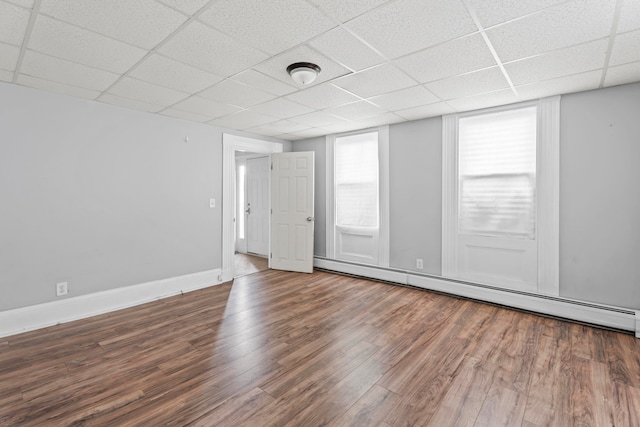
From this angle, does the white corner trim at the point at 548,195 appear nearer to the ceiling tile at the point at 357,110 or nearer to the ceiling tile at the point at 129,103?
the ceiling tile at the point at 357,110

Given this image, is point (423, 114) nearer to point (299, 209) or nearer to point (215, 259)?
point (299, 209)

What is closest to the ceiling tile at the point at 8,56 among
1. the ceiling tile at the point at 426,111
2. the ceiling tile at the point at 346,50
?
the ceiling tile at the point at 346,50

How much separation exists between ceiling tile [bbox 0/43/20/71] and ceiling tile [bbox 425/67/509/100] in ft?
11.2

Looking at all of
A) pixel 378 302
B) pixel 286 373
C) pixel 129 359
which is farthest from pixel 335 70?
pixel 129 359

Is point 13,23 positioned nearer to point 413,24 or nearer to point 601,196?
point 413,24

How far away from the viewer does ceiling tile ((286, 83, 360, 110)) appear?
3035 mm

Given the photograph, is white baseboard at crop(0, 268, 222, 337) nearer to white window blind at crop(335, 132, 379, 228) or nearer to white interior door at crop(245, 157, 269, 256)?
white interior door at crop(245, 157, 269, 256)

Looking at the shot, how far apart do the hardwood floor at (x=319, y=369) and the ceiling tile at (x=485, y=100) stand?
2437 millimetres

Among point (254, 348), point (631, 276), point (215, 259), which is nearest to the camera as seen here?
point (254, 348)

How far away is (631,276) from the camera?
297 cm

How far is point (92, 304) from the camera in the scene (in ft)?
11.0

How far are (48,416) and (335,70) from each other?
3.12m

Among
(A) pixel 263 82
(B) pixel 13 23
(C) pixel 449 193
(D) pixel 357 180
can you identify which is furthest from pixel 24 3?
(C) pixel 449 193

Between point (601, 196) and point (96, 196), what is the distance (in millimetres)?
5495
